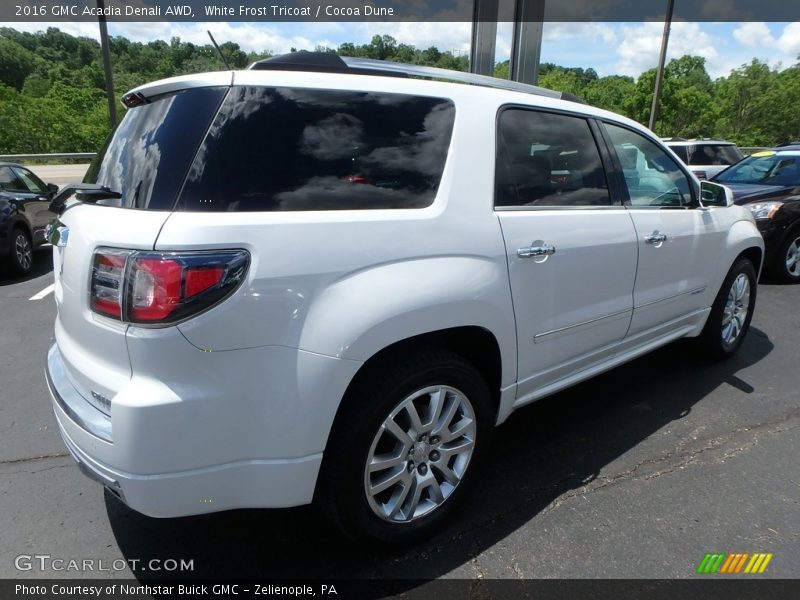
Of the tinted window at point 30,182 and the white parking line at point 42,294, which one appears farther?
the tinted window at point 30,182

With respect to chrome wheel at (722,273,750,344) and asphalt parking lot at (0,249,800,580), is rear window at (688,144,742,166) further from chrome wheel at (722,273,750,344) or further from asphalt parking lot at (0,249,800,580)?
asphalt parking lot at (0,249,800,580)

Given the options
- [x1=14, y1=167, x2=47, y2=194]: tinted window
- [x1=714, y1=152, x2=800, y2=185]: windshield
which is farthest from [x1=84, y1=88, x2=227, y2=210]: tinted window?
[x1=714, y1=152, x2=800, y2=185]: windshield

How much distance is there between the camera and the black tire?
3957 millimetres

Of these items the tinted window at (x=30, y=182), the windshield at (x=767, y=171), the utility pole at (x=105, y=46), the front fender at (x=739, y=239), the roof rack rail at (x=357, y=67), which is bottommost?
the tinted window at (x=30, y=182)

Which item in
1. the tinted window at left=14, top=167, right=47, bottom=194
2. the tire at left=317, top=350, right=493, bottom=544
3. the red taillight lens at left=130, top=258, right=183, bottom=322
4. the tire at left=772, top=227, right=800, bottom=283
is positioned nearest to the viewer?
the red taillight lens at left=130, top=258, right=183, bottom=322

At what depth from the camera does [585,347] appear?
2830 mm

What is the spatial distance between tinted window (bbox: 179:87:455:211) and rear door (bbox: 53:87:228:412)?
0.09 m

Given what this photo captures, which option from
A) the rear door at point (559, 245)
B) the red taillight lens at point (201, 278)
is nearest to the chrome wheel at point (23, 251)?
the red taillight lens at point (201, 278)

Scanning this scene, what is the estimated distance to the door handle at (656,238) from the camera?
3.04 m

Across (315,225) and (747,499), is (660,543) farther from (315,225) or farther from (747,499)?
(315,225)

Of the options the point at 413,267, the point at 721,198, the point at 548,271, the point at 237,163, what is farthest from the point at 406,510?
the point at 721,198

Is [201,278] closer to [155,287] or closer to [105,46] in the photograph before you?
[155,287]

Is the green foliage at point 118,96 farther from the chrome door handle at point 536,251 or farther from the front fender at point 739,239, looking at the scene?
the chrome door handle at point 536,251

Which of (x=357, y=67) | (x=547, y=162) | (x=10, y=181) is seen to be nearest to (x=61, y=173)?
(x=10, y=181)
